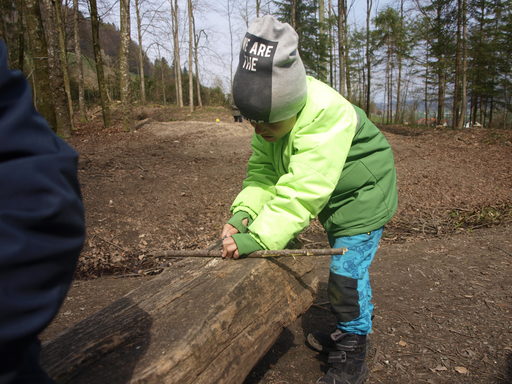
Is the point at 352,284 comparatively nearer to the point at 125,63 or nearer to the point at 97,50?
the point at 125,63

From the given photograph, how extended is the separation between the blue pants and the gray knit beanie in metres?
0.89

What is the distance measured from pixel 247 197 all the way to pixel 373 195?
79 centimetres

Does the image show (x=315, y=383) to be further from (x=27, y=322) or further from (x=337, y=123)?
(x=27, y=322)

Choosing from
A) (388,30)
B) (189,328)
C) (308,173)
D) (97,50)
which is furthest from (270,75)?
(388,30)

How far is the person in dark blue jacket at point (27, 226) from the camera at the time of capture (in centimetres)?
58

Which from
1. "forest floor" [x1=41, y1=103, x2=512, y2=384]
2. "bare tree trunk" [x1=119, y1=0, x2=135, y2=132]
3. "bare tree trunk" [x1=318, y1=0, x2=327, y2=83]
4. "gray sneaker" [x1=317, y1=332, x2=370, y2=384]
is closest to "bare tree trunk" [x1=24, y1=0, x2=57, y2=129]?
"forest floor" [x1=41, y1=103, x2=512, y2=384]

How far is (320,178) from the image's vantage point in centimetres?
174

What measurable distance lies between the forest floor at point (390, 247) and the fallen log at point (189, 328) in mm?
648

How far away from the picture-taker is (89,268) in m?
3.81

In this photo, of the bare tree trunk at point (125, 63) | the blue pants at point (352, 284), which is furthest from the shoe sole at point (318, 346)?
the bare tree trunk at point (125, 63)

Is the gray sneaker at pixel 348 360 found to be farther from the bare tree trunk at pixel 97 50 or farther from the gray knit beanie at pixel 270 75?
the bare tree trunk at pixel 97 50

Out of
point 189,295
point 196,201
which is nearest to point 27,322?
point 189,295

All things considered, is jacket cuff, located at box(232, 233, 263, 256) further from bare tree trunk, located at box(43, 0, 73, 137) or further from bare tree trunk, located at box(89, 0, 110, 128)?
bare tree trunk, located at box(89, 0, 110, 128)

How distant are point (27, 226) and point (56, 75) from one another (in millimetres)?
10527
